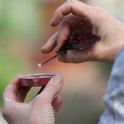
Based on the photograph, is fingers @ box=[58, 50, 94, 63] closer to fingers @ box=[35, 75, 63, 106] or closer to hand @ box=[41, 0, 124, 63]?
hand @ box=[41, 0, 124, 63]

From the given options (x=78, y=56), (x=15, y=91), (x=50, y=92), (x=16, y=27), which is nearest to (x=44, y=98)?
(x=50, y=92)

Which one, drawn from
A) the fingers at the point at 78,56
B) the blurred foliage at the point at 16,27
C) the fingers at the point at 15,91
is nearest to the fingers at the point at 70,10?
the fingers at the point at 78,56

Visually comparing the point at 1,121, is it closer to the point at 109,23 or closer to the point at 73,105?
the point at 73,105

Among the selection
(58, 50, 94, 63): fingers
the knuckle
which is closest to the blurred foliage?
(58, 50, 94, 63): fingers

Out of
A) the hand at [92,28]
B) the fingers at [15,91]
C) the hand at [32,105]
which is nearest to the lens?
the hand at [32,105]

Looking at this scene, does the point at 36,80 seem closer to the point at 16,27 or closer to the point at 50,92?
the point at 50,92

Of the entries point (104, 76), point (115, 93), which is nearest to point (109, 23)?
point (115, 93)

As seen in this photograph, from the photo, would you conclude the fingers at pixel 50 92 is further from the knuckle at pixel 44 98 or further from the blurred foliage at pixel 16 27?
the blurred foliage at pixel 16 27
